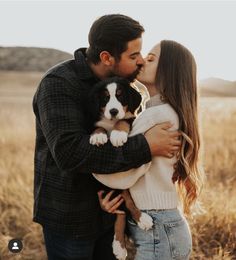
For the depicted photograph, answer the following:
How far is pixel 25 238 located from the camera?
4539mm

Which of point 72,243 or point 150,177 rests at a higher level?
point 150,177

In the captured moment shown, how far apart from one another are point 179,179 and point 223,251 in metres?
1.66

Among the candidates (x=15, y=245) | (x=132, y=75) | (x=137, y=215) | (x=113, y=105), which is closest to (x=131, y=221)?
(x=137, y=215)

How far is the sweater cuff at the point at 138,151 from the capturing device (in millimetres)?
2430

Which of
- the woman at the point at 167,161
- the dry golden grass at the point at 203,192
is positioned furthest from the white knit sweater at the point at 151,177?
the dry golden grass at the point at 203,192

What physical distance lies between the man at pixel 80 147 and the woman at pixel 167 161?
0.26 feet

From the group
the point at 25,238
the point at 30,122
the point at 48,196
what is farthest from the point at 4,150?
the point at 48,196

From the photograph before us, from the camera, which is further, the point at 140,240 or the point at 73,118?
the point at 140,240

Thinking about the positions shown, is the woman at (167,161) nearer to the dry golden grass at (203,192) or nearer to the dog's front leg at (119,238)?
the dog's front leg at (119,238)

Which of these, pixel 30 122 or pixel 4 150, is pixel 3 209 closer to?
pixel 4 150

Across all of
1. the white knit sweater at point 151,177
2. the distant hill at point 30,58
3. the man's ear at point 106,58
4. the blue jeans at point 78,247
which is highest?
the man's ear at point 106,58

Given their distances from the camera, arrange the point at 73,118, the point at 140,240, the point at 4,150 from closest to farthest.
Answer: the point at 73,118
the point at 140,240
the point at 4,150

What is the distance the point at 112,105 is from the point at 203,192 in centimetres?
224

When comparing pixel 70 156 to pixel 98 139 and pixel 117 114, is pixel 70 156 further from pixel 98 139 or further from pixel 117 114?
pixel 117 114
